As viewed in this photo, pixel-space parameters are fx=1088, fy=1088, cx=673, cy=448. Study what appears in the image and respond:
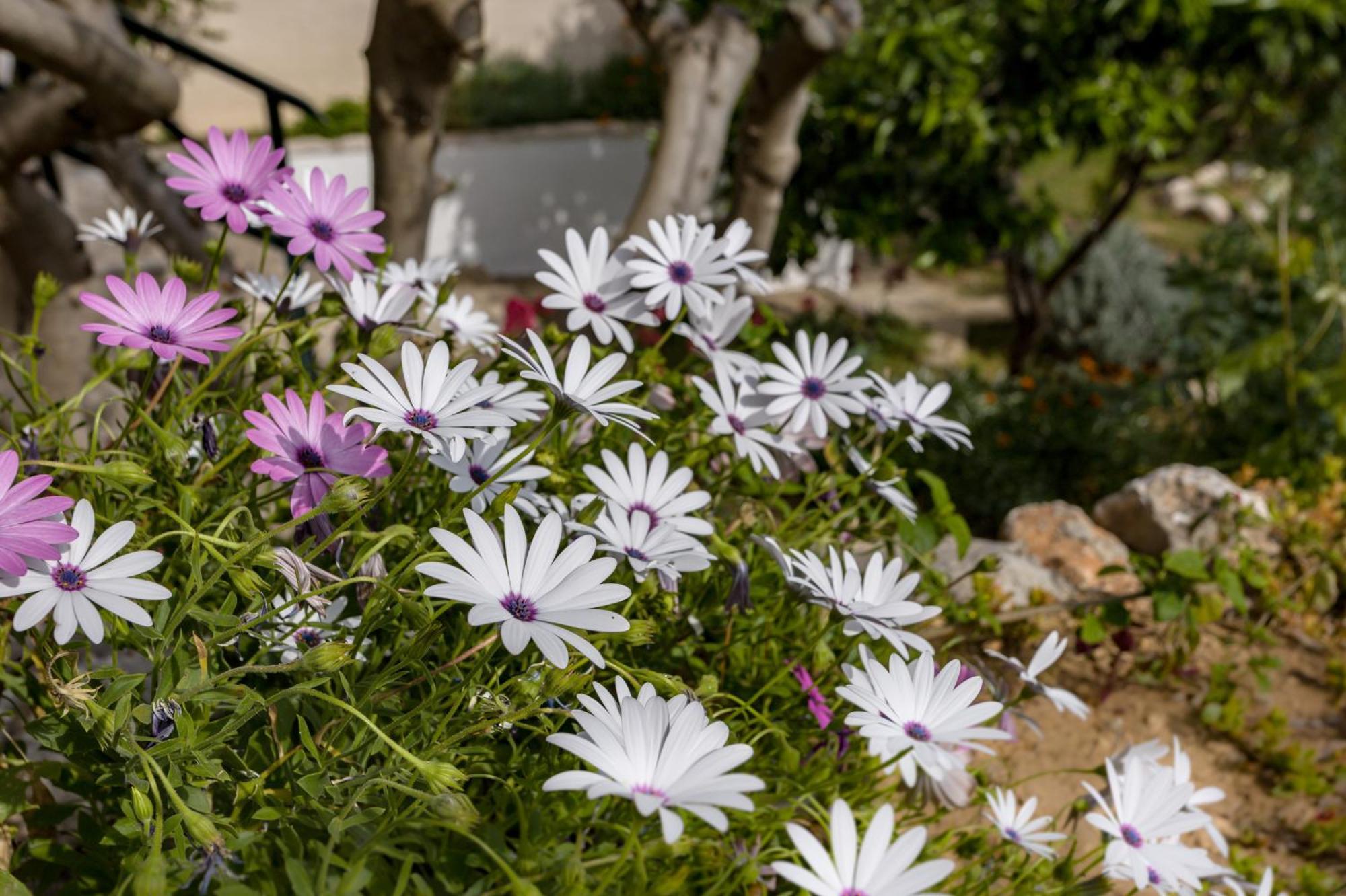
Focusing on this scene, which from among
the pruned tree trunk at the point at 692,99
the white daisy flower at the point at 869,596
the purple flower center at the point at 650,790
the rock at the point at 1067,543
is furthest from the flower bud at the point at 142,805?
the pruned tree trunk at the point at 692,99

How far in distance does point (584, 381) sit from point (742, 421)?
13.4 inches

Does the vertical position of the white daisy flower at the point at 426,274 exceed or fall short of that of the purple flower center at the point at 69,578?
it exceeds it

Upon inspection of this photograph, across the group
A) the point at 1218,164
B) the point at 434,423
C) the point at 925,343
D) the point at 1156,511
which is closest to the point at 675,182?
the point at 1156,511

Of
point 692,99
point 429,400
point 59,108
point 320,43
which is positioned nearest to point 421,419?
point 429,400

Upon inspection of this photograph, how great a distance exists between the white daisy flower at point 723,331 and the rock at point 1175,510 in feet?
5.89

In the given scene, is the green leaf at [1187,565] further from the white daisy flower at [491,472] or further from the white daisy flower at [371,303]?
the white daisy flower at [371,303]

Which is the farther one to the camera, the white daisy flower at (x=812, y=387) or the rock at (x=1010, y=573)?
the rock at (x=1010, y=573)

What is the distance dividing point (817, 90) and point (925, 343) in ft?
6.46

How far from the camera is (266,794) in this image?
1.02 metres

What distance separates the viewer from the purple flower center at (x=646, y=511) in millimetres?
1163

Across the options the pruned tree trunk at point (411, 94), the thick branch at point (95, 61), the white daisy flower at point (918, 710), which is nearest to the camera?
the white daisy flower at point (918, 710)

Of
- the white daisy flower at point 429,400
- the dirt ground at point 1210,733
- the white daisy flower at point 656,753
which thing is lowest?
the dirt ground at point 1210,733

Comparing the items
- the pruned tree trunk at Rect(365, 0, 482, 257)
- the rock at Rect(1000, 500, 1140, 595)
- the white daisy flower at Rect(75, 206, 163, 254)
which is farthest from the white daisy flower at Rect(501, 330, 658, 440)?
the rock at Rect(1000, 500, 1140, 595)

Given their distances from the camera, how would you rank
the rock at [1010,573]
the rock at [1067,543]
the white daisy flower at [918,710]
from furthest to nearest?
1. the rock at [1067,543]
2. the rock at [1010,573]
3. the white daisy flower at [918,710]
